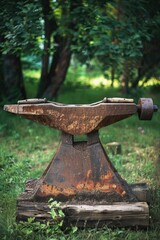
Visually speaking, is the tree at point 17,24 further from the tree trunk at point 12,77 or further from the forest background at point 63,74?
the tree trunk at point 12,77

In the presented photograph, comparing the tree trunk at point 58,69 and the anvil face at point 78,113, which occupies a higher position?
the anvil face at point 78,113

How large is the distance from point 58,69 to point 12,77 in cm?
90

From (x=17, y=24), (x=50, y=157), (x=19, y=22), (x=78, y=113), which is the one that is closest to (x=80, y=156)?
(x=78, y=113)

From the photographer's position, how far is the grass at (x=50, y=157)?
3412 mm

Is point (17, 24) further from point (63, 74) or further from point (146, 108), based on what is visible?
point (63, 74)

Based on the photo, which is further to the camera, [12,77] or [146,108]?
[12,77]

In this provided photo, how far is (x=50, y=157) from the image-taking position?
18.8 feet

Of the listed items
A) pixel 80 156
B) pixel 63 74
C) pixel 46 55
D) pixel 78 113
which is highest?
pixel 78 113

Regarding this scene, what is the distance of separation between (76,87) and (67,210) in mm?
9181

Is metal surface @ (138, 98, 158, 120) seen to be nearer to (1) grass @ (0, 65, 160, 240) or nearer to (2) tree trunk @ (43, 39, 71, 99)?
(1) grass @ (0, 65, 160, 240)

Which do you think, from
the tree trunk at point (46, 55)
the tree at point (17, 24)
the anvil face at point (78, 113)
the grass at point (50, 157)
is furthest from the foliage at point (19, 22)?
the anvil face at point (78, 113)

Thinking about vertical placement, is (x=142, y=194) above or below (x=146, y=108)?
below

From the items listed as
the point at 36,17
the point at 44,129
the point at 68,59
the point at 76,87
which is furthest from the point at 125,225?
the point at 76,87

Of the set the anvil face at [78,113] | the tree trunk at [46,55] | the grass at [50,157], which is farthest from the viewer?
the tree trunk at [46,55]
